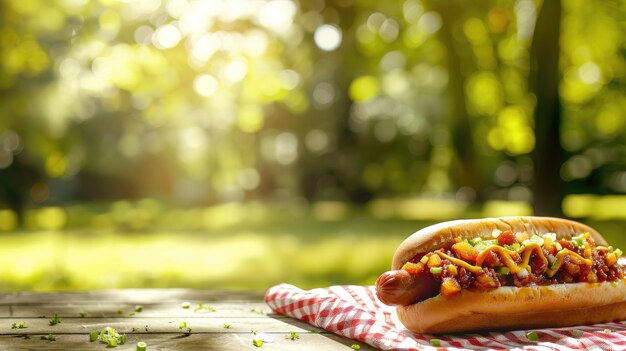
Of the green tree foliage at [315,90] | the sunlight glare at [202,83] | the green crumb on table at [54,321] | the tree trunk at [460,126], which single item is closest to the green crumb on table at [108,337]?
the green crumb on table at [54,321]

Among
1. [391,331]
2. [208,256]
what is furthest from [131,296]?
[208,256]

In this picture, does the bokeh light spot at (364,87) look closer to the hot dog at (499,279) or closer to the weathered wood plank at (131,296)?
the weathered wood plank at (131,296)

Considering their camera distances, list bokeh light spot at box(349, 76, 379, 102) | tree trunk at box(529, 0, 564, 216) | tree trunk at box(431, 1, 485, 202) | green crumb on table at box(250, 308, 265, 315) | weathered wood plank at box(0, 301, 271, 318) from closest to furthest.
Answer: weathered wood plank at box(0, 301, 271, 318), green crumb on table at box(250, 308, 265, 315), tree trunk at box(529, 0, 564, 216), tree trunk at box(431, 1, 485, 202), bokeh light spot at box(349, 76, 379, 102)

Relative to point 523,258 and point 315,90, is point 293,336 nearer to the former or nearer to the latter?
point 523,258

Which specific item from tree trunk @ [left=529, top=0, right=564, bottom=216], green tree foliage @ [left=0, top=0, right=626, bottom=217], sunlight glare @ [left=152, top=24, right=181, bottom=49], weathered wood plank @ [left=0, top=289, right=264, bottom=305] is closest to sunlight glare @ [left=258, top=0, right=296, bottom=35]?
green tree foliage @ [left=0, top=0, right=626, bottom=217]

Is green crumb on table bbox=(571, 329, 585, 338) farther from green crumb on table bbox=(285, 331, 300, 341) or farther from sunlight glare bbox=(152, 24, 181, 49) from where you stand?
sunlight glare bbox=(152, 24, 181, 49)

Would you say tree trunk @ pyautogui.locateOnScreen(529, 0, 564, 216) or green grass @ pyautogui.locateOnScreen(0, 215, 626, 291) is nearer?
tree trunk @ pyautogui.locateOnScreen(529, 0, 564, 216)
